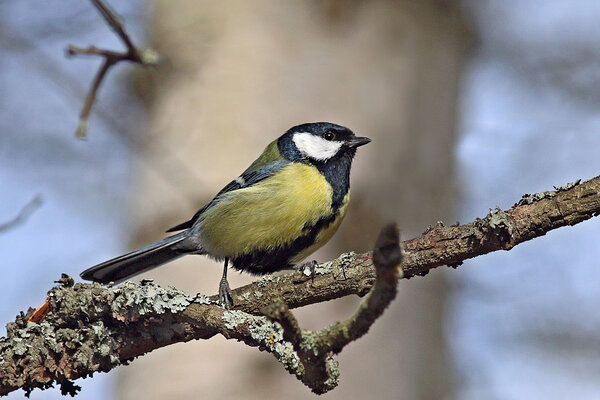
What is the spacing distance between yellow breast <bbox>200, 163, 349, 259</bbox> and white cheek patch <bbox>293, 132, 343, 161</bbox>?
0.13 m

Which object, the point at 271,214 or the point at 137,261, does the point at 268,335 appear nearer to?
the point at 271,214

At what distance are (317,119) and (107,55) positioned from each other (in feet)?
5.60

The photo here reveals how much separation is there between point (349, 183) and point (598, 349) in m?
2.87

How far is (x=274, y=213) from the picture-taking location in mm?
3006

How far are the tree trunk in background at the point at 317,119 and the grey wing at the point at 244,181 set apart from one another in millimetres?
244

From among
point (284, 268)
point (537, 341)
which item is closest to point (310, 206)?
point (284, 268)

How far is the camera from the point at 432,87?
3.98 meters

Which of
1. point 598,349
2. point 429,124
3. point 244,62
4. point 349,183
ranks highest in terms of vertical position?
point 244,62

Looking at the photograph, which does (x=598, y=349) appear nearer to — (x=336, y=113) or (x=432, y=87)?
(x=432, y=87)

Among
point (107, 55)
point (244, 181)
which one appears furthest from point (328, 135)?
Result: point (107, 55)

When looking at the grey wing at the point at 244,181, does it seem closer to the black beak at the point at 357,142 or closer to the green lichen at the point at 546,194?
the black beak at the point at 357,142

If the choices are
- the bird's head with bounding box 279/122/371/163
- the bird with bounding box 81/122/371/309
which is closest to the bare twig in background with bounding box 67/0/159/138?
the bird with bounding box 81/122/371/309

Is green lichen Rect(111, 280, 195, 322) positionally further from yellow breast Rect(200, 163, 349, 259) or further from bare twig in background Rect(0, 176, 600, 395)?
yellow breast Rect(200, 163, 349, 259)

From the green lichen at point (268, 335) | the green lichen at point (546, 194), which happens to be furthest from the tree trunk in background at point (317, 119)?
the green lichen at point (546, 194)
